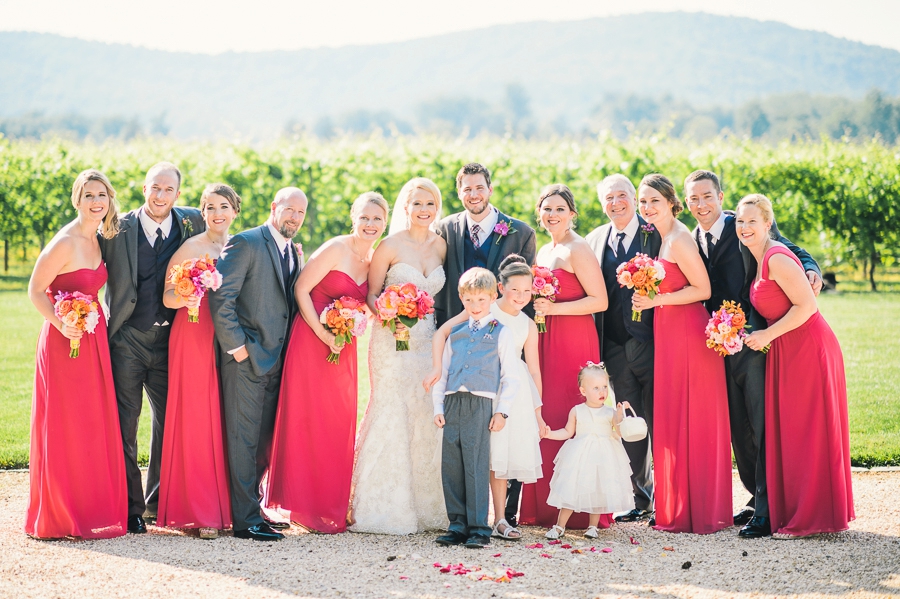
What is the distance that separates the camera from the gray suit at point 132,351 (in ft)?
20.5

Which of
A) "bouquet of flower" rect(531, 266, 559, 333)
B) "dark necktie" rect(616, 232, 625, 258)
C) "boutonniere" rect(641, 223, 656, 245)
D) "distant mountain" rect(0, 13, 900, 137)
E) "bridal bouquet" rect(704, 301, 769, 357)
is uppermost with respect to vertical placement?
"distant mountain" rect(0, 13, 900, 137)

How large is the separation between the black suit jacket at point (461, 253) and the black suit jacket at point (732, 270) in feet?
4.37

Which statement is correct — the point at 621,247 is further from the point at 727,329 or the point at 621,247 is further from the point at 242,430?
the point at 242,430

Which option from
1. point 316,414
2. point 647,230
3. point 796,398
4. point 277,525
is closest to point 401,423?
point 316,414

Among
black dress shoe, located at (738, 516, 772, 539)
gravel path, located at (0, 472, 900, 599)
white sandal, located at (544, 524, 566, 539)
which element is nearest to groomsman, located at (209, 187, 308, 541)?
gravel path, located at (0, 472, 900, 599)

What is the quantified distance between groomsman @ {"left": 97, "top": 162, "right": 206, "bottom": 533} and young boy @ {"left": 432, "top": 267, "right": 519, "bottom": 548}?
2.11 metres

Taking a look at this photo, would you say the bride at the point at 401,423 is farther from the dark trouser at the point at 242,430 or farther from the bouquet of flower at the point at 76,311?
the bouquet of flower at the point at 76,311

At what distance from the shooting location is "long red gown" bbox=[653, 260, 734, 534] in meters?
6.38

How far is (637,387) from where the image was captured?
7016 millimetres

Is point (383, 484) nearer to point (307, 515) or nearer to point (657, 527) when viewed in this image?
point (307, 515)

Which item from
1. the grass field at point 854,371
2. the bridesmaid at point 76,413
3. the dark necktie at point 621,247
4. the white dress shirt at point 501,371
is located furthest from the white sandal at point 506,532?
the grass field at point 854,371

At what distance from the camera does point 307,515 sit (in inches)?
253

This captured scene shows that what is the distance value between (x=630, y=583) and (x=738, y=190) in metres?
17.0

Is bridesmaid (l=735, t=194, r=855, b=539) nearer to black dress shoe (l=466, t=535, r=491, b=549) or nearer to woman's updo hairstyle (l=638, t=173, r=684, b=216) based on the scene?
woman's updo hairstyle (l=638, t=173, r=684, b=216)
